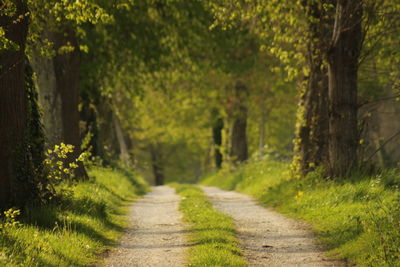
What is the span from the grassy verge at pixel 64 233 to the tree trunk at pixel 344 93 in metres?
5.66

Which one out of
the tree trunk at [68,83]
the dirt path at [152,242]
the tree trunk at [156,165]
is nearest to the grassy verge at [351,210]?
the dirt path at [152,242]

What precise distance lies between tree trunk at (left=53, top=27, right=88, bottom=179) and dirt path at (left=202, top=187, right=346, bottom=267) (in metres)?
5.67

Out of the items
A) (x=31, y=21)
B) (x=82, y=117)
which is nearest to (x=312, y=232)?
(x=31, y=21)

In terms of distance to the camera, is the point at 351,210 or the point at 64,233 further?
the point at 351,210

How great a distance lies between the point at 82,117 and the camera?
23.1m

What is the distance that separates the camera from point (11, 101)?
9.15m

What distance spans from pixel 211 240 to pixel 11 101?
4.13 metres

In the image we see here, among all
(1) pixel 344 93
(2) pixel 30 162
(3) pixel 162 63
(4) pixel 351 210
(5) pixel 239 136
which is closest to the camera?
(2) pixel 30 162

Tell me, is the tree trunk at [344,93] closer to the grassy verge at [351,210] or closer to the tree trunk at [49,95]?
the grassy verge at [351,210]

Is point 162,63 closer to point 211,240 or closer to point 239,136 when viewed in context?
point 211,240

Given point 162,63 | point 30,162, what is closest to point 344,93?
point 30,162

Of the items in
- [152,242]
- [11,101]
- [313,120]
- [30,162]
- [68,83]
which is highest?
[68,83]

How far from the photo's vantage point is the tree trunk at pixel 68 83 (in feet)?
52.7

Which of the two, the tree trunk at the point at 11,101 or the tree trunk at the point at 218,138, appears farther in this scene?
the tree trunk at the point at 218,138
